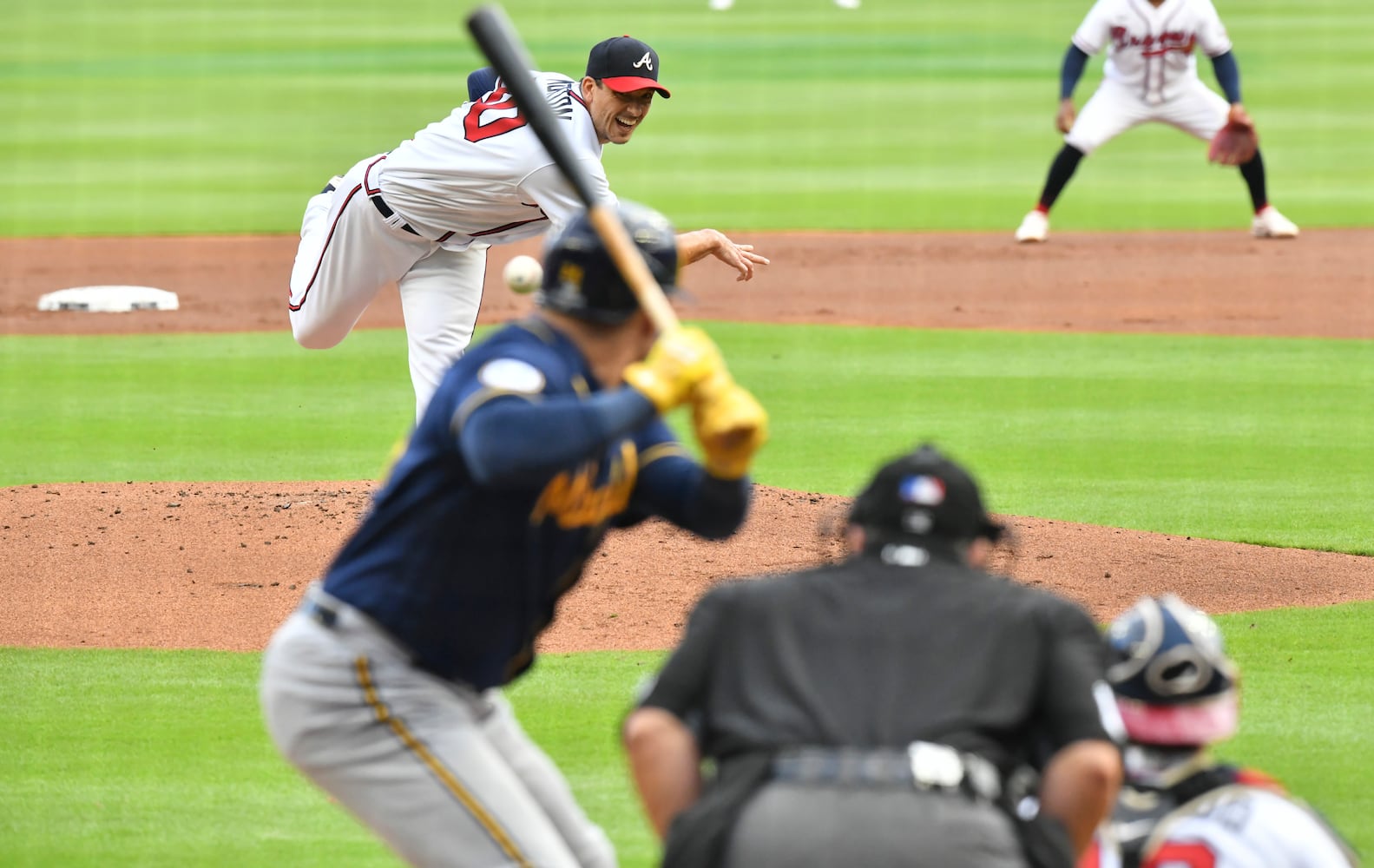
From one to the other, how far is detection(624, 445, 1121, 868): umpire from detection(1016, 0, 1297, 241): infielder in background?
13.2m

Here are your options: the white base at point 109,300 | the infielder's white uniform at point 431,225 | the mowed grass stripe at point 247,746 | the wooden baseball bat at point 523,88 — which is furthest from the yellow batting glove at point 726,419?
the white base at point 109,300

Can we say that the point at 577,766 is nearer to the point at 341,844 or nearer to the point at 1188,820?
the point at 341,844

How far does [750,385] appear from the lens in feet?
41.2

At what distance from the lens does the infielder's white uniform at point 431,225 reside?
7.42m

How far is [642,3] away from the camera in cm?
5356

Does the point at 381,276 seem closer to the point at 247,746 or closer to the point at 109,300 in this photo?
the point at 247,746

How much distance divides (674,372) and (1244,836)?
47.7 inches

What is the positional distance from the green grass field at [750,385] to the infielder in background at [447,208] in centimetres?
175

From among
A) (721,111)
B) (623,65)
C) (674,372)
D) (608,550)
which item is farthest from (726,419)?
(721,111)

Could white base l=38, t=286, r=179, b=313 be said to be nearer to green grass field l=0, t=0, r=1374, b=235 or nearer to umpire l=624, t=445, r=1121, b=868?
green grass field l=0, t=0, r=1374, b=235

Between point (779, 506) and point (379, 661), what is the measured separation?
18.4 feet

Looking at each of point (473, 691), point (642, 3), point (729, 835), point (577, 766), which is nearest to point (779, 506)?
point (577, 766)

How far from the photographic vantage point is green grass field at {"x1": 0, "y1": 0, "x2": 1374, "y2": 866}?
17.6 feet

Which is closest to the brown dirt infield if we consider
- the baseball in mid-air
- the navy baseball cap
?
the baseball in mid-air
